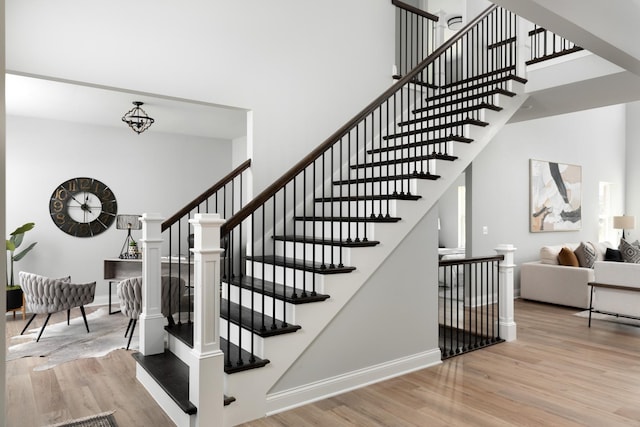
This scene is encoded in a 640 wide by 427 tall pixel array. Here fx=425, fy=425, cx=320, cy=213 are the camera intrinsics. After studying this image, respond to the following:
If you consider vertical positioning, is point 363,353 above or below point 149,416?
above

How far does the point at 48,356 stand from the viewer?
Result: 161 inches

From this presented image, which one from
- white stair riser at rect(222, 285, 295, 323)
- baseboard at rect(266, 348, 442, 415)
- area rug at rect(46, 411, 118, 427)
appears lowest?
area rug at rect(46, 411, 118, 427)

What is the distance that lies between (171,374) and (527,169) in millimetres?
6532

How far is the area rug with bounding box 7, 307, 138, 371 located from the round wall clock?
168cm

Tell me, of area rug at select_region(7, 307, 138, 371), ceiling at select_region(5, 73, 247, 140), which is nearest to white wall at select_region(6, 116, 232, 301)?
ceiling at select_region(5, 73, 247, 140)

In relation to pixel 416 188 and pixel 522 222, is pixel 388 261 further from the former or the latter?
pixel 522 222

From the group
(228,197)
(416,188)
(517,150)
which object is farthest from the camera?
(228,197)

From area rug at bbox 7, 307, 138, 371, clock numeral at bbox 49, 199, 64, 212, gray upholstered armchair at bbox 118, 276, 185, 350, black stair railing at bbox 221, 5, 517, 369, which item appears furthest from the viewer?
clock numeral at bbox 49, 199, 64, 212

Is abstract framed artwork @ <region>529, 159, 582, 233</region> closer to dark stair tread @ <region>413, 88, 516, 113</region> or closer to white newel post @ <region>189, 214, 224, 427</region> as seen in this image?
dark stair tread @ <region>413, 88, 516, 113</region>

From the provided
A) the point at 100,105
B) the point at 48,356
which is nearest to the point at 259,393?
the point at 48,356

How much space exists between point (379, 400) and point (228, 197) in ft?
18.8

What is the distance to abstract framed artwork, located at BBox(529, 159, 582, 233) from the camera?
7.38 m

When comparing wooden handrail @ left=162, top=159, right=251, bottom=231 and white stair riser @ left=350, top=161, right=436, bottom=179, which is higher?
white stair riser @ left=350, top=161, right=436, bottom=179

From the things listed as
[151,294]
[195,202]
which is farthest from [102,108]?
[151,294]
